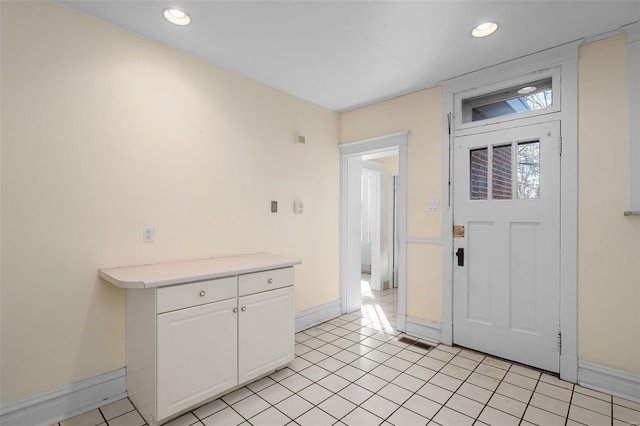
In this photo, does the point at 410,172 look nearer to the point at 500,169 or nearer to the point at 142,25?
the point at 500,169

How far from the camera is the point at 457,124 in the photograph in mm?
2965

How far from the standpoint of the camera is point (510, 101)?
2.70m

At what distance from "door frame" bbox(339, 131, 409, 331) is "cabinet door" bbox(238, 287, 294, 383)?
1386 mm

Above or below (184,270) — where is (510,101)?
above

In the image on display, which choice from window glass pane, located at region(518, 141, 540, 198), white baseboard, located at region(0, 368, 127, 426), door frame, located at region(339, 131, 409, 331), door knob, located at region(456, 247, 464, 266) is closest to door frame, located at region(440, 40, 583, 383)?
window glass pane, located at region(518, 141, 540, 198)

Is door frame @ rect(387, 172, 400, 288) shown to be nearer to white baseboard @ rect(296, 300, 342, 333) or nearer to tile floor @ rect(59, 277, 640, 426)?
white baseboard @ rect(296, 300, 342, 333)

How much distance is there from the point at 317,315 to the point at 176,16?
308cm

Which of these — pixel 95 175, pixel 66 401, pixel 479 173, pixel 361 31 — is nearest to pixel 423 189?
pixel 479 173

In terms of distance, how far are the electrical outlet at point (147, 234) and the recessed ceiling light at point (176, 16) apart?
1.46m

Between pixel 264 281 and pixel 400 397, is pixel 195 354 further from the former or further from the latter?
pixel 400 397

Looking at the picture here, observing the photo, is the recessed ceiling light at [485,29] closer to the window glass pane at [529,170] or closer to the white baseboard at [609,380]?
the window glass pane at [529,170]

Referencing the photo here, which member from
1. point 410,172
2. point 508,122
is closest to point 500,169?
point 508,122

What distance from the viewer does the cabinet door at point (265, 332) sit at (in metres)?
2.20

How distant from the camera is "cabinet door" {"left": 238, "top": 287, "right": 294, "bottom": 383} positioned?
86.7 inches
